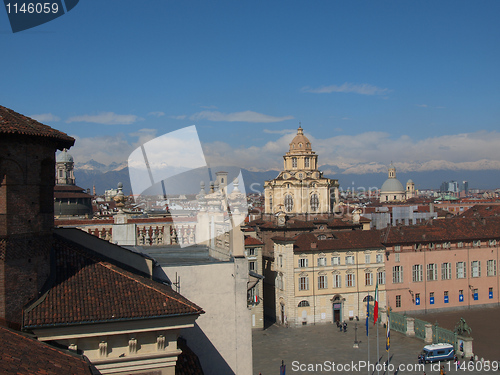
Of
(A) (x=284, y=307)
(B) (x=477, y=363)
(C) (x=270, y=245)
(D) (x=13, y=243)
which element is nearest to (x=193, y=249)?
(D) (x=13, y=243)

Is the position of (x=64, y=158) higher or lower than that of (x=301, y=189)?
higher

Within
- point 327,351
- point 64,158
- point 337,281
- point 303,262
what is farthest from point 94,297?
point 64,158

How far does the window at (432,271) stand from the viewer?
53.7 metres

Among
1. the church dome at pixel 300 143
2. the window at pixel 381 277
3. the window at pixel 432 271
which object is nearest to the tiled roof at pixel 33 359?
the window at pixel 381 277

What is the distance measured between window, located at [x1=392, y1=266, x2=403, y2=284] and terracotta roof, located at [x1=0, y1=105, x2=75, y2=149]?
46.0 m

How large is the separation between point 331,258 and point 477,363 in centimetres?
1660

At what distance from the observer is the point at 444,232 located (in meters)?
55.3

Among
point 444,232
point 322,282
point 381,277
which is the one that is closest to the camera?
point 322,282

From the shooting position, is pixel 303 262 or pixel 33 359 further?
pixel 303 262

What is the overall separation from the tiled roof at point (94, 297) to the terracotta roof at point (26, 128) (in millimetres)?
2343

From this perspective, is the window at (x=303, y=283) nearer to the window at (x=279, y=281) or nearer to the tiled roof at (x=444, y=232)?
the window at (x=279, y=281)

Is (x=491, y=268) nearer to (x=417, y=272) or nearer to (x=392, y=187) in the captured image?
(x=417, y=272)

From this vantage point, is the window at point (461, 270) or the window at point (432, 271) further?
the window at point (461, 270)

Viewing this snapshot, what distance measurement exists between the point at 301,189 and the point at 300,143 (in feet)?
30.2
